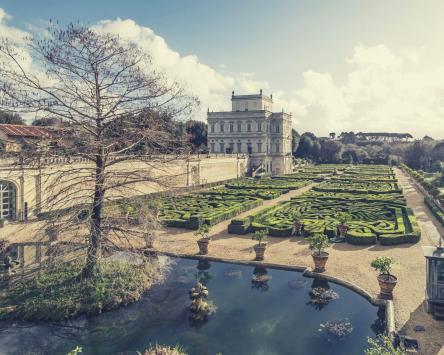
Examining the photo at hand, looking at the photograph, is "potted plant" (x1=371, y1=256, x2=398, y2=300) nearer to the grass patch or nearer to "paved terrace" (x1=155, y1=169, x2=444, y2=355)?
"paved terrace" (x1=155, y1=169, x2=444, y2=355)

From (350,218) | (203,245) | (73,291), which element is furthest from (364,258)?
(73,291)

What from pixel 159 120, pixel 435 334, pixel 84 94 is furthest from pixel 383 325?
pixel 84 94

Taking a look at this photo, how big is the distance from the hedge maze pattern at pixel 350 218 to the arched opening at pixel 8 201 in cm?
1602

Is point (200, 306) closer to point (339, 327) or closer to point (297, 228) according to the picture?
point (339, 327)

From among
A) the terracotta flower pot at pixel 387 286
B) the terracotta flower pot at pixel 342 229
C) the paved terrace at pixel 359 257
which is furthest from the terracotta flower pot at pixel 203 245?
the terracotta flower pot at pixel 387 286

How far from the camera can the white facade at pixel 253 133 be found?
73.5m

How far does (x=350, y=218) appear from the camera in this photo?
83.2ft

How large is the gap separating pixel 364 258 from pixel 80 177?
1401cm

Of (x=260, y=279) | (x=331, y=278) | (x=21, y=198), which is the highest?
(x=21, y=198)

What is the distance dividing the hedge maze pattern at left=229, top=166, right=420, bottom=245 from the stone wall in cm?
648

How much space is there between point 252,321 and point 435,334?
574 cm

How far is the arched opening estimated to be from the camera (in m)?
25.9

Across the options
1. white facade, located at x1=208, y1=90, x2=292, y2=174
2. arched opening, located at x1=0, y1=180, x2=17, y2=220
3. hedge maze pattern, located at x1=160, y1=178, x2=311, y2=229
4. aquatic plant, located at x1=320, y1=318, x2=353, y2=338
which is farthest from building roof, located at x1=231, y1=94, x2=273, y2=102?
aquatic plant, located at x1=320, y1=318, x2=353, y2=338

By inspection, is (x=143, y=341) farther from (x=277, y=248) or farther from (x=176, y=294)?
(x=277, y=248)
